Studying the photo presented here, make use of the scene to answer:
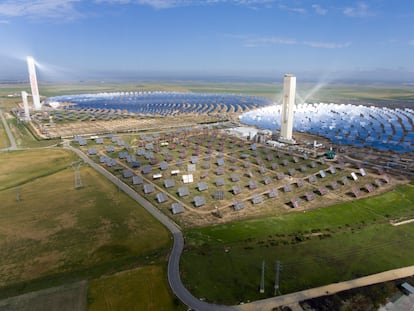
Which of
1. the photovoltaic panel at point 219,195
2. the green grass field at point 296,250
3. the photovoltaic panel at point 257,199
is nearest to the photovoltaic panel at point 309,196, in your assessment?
the green grass field at point 296,250

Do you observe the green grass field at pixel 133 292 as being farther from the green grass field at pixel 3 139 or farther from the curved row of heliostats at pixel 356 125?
the curved row of heliostats at pixel 356 125

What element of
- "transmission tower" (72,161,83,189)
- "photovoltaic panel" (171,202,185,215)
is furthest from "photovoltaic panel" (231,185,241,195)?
"transmission tower" (72,161,83,189)

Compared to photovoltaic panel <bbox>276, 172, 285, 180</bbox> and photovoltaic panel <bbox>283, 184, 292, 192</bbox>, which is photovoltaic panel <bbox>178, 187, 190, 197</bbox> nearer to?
photovoltaic panel <bbox>283, 184, 292, 192</bbox>

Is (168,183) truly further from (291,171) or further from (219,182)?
(291,171)

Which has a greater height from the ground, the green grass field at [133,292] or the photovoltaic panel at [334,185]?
the photovoltaic panel at [334,185]

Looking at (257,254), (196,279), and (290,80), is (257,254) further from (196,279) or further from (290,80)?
(290,80)

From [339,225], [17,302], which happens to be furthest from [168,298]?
[339,225]
